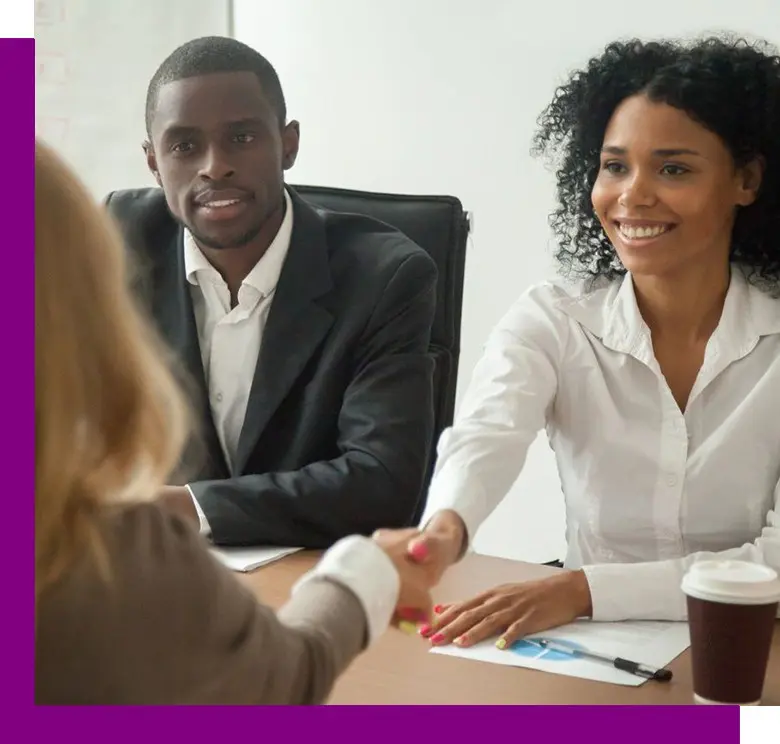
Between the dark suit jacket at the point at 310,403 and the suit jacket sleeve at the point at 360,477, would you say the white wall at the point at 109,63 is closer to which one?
the dark suit jacket at the point at 310,403

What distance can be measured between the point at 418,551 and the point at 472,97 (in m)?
0.43

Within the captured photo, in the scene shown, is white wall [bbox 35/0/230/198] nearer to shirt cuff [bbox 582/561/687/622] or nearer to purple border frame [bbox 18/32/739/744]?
purple border frame [bbox 18/32/739/744]

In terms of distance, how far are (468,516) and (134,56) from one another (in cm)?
49

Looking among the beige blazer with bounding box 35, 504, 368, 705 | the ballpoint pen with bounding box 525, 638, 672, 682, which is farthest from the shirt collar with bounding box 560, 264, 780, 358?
the beige blazer with bounding box 35, 504, 368, 705

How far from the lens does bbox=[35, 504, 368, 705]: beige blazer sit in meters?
0.51

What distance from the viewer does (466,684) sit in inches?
28.0

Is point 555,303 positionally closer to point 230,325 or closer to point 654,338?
point 654,338

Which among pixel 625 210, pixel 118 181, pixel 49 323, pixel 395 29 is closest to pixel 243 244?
pixel 118 181

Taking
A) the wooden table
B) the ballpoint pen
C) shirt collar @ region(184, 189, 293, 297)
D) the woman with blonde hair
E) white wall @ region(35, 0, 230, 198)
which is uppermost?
white wall @ region(35, 0, 230, 198)

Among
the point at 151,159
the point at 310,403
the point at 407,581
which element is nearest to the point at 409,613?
the point at 407,581

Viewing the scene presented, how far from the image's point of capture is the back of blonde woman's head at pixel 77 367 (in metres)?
0.52

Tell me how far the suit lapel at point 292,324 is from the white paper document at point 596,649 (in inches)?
11.1

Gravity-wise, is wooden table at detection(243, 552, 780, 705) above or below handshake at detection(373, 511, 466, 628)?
below

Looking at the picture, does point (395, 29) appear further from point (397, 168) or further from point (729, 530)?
point (729, 530)
